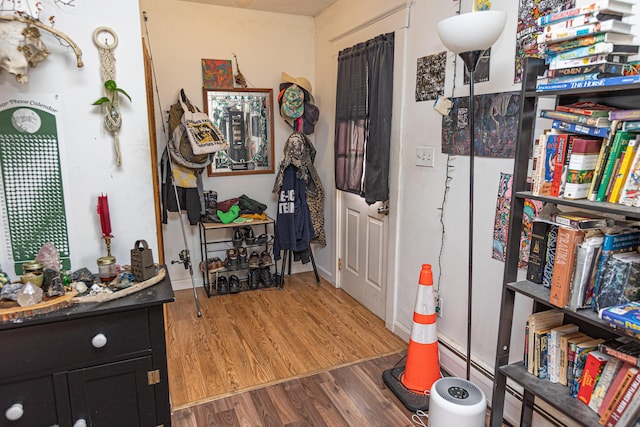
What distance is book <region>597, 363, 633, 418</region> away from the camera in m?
1.29

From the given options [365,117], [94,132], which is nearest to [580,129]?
[365,117]

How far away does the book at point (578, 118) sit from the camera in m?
1.31

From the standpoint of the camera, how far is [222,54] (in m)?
3.57

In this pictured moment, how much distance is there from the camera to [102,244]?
185cm

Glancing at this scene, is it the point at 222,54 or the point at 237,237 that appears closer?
the point at 222,54

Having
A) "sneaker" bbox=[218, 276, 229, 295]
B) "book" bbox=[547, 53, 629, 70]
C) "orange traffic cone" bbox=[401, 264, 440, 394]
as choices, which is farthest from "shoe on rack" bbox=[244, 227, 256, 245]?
"book" bbox=[547, 53, 629, 70]

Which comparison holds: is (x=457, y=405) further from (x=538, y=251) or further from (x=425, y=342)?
(x=538, y=251)

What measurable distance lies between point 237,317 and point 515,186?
233 centimetres

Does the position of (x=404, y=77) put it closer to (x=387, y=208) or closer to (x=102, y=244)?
(x=387, y=208)

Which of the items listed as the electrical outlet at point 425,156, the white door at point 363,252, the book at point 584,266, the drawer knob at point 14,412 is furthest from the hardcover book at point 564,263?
the drawer knob at point 14,412

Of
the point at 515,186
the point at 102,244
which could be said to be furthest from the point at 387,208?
the point at 102,244

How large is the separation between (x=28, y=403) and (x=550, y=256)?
1992 mm

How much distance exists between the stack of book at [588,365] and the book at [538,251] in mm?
160

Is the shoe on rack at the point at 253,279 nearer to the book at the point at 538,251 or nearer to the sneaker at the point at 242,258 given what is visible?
the sneaker at the point at 242,258
